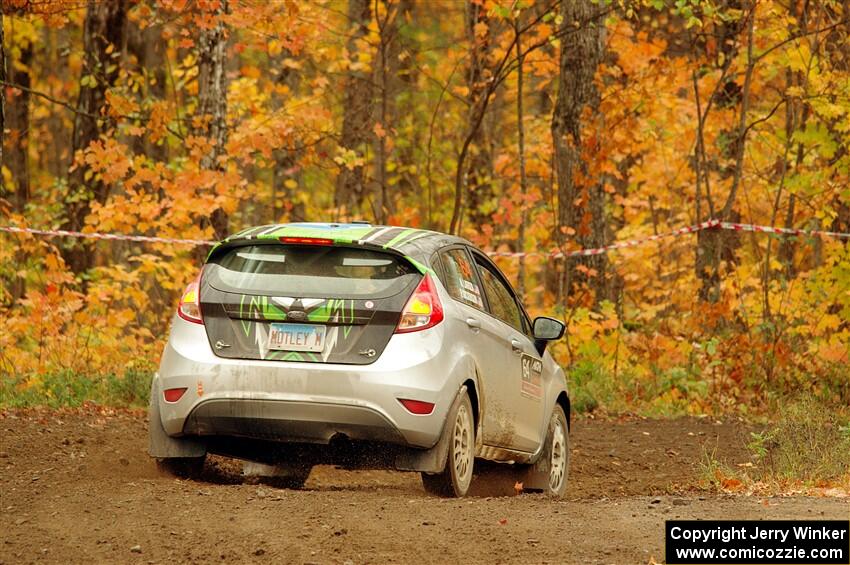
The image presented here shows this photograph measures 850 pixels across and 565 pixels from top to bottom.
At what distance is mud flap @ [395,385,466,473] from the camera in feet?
25.9

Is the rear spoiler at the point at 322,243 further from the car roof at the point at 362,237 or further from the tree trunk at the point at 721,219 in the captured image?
the tree trunk at the point at 721,219

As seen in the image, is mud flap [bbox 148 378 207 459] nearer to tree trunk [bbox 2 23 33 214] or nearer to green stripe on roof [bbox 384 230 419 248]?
green stripe on roof [bbox 384 230 419 248]

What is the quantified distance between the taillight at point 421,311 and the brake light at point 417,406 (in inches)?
16.5

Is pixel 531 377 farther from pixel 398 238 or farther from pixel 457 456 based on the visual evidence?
pixel 398 238

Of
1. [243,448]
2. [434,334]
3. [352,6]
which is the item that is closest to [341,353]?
[434,334]

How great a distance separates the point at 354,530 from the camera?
6699mm

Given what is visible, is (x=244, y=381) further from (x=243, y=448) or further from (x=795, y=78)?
(x=795, y=78)

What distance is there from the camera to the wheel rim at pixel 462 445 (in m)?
8.24

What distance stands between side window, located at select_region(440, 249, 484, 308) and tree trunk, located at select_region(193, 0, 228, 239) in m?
9.07

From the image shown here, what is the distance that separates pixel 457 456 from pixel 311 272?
1.48 meters

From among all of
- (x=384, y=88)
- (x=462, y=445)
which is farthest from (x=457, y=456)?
(x=384, y=88)

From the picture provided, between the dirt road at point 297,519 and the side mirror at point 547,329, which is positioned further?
the side mirror at point 547,329

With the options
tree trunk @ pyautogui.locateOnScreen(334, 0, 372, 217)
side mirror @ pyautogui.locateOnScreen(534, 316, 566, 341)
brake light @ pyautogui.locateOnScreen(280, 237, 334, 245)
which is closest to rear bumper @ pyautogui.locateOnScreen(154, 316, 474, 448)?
brake light @ pyautogui.locateOnScreen(280, 237, 334, 245)

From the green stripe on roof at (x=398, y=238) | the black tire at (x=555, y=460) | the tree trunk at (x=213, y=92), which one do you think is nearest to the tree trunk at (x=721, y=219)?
the tree trunk at (x=213, y=92)
